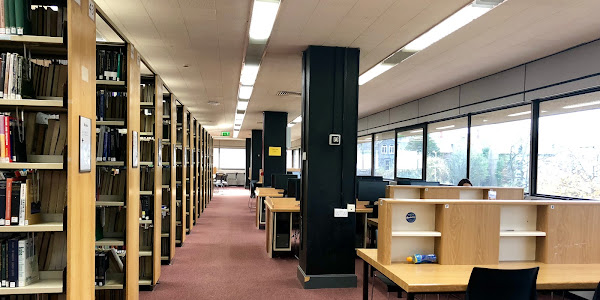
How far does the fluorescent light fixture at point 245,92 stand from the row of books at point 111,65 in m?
4.18

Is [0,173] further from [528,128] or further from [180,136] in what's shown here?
[528,128]

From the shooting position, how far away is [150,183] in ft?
16.4

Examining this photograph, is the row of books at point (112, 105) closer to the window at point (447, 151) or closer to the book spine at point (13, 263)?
the book spine at point (13, 263)

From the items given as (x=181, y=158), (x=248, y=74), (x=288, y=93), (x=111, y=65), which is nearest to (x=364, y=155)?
(x=288, y=93)

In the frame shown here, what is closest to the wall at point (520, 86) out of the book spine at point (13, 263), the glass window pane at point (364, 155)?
the glass window pane at point (364, 155)

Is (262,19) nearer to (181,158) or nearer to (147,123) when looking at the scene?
(147,123)

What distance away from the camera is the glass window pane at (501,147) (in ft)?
20.4

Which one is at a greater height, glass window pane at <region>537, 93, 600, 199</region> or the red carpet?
glass window pane at <region>537, 93, 600, 199</region>

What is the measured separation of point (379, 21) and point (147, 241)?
12.5 feet

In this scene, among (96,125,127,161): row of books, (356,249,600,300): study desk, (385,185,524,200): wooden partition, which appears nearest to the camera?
(356,249,600,300): study desk

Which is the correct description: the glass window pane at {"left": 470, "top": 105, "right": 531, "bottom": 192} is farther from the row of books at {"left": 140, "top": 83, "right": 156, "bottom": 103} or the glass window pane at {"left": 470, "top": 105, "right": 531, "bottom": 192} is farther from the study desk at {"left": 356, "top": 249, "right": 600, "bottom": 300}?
the row of books at {"left": 140, "top": 83, "right": 156, "bottom": 103}

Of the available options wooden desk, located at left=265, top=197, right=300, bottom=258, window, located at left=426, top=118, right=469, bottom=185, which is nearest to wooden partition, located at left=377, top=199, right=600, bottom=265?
wooden desk, located at left=265, top=197, right=300, bottom=258

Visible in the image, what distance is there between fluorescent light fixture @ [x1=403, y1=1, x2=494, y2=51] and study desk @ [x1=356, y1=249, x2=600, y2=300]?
2.32m

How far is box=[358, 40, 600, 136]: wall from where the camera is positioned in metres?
4.88
